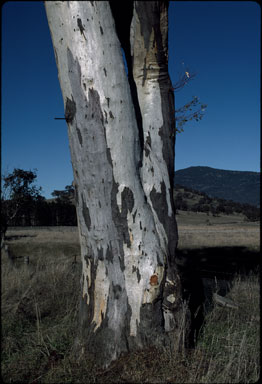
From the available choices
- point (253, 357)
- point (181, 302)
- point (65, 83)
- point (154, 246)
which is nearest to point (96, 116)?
point (65, 83)

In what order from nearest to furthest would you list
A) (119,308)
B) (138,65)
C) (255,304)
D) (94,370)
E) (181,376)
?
(181,376) → (94,370) → (119,308) → (138,65) → (255,304)

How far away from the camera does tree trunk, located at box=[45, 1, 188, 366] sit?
2736mm

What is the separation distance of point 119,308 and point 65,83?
2085 millimetres

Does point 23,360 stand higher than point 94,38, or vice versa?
point 94,38

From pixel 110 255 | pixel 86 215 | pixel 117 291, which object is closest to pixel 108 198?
pixel 86 215

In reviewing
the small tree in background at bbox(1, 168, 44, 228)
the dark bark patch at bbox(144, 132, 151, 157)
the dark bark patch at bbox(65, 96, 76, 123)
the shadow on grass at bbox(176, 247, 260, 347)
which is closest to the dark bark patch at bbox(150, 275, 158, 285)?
Answer: the shadow on grass at bbox(176, 247, 260, 347)

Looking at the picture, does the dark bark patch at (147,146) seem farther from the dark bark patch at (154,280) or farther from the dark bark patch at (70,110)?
the dark bark patch at (154,280)

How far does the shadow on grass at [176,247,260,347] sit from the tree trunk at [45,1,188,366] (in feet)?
1.79

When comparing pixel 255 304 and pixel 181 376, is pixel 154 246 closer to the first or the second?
pixel 181 376

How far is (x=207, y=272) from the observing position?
10.2 metres

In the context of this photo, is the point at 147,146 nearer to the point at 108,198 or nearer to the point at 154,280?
the point at 108,198

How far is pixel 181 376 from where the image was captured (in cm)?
243

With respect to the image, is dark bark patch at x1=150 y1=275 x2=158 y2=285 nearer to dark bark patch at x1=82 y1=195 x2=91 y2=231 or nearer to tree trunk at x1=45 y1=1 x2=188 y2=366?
tree trunk at x1=45 y1=1 x2=188 y2=366

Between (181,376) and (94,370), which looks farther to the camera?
(94,370)
